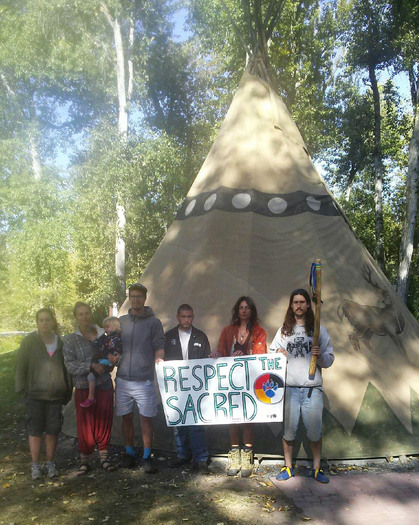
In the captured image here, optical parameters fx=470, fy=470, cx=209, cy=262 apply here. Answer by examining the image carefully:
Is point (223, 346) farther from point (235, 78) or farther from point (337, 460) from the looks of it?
point (235, 78)

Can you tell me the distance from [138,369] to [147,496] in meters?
1.13

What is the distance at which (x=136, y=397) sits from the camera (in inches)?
181

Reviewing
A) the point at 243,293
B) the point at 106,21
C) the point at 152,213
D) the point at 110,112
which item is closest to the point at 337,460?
the point at 243,293

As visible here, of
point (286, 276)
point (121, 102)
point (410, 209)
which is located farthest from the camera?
point (121, 102)

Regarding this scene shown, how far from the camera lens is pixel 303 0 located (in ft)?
62.8

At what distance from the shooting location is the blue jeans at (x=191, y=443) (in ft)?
15.2

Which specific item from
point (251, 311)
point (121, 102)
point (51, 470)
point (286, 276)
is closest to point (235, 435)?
point (251, 311)

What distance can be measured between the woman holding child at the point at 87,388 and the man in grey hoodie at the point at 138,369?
0.51ft

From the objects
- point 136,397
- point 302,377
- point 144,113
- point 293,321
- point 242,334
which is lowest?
point 136,397

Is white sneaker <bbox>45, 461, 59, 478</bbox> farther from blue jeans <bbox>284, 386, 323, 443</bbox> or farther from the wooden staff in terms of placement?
the wooden staff

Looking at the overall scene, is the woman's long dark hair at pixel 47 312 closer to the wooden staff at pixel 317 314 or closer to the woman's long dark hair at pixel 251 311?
the woman's long dark hair at pixel 251 311

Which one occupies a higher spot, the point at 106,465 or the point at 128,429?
the point at 128,429

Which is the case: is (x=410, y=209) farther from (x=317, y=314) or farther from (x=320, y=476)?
(x=320, y=476)

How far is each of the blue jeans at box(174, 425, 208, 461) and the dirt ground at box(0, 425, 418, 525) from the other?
173mm
